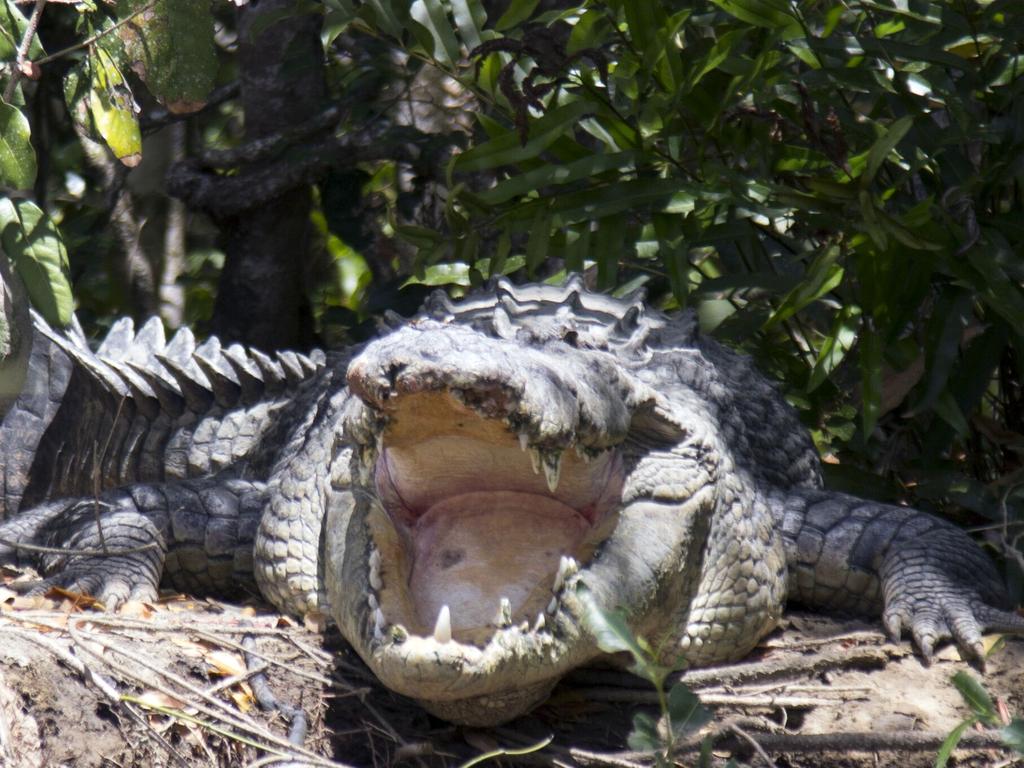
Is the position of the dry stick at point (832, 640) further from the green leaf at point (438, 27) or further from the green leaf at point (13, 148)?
the green leaf at point (13, 148)

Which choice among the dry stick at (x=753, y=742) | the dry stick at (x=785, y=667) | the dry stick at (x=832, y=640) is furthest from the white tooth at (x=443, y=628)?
the dry stick at (x=832, y=640)

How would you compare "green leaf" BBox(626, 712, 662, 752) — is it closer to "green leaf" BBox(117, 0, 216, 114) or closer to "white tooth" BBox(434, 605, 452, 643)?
"white tooth" BBox(434, 605, 452, 643)

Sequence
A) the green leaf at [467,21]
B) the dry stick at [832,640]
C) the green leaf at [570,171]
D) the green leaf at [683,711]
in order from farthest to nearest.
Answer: the green leaf at [467,21]
the green leaf at [570,171]
the dry stick at [832,640]
the green leaf at [683,711]

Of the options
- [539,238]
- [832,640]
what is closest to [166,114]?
[539,238]

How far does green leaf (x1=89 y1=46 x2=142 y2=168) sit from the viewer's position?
9.68 feet

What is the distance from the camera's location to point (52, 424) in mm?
3770

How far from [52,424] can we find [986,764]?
2.64 metres

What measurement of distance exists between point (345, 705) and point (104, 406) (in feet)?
6.10

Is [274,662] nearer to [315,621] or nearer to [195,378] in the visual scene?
[315,621]

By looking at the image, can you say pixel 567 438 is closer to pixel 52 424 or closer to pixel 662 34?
pixel 662 34

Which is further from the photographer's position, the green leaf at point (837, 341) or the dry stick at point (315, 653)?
the green leaf at point (837, 341)

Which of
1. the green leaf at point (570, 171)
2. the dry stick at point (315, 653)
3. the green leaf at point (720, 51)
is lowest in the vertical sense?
the dry stick at point (315, 653)

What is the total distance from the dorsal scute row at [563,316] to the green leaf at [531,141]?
0.34 metres

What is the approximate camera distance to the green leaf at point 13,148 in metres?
2.85
